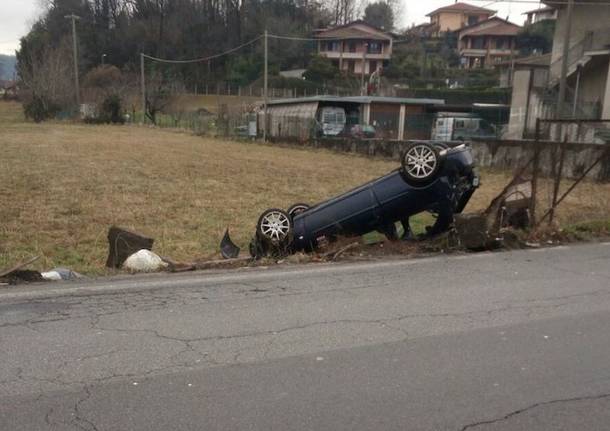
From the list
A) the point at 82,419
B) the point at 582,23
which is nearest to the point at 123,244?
the point at 82,419

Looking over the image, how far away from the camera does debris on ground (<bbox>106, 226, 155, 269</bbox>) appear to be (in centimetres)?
782

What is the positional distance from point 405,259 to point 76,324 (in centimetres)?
440

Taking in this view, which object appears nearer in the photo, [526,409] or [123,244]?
[526,409]

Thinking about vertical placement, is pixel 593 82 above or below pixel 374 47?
below

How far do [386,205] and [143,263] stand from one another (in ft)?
11.1

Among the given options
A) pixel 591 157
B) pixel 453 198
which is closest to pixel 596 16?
pixel 591 157

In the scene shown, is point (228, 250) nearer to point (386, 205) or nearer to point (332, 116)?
point (386, 205)

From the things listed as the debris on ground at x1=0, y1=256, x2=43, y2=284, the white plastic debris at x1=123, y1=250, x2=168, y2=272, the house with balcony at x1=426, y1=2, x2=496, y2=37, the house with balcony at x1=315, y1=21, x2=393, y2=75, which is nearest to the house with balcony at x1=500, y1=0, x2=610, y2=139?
the white plastic debris at x1=123, y1=250, x2=168, y2=272

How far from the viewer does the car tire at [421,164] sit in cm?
805

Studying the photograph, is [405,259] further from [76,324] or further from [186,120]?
[186,120]

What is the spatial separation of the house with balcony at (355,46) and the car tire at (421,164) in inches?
3383

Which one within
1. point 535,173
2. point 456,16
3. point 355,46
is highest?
point 456,16

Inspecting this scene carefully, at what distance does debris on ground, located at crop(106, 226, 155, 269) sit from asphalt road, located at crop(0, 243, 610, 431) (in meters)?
1.25

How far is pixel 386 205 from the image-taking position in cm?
823
